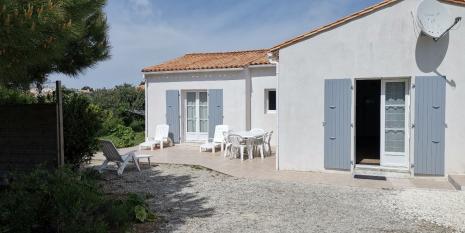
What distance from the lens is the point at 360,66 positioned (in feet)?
32.2

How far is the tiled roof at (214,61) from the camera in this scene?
607 inches

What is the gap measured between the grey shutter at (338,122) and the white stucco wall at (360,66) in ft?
0.55

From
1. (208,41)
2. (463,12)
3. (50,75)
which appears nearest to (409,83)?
(463,12)

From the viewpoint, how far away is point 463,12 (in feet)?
29.8

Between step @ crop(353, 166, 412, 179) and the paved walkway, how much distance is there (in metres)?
0.28

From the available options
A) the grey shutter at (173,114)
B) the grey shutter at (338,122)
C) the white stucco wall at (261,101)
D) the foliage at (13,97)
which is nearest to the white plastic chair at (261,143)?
the white stucco wall at (261,101)

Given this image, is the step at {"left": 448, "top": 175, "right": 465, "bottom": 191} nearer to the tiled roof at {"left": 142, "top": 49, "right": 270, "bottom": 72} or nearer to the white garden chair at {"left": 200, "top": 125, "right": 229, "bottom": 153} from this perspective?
the tiled roof at {"left": 142, "top": 49, "right": 270, "bottom": 72}

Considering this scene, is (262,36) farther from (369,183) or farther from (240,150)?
(369,183)

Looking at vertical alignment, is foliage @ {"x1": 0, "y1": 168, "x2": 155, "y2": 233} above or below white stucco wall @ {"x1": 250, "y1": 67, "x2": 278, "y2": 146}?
below

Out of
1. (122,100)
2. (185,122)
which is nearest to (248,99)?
(185,122)

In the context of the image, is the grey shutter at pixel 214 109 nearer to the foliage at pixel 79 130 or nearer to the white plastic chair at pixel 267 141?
the white plastic chair at pixel 267 141

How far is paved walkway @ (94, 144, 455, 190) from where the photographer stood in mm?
8922

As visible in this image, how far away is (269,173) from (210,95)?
6.14 meters

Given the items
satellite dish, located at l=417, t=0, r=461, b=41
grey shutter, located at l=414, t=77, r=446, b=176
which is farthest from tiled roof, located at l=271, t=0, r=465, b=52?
grey shutter, located at l=414, t=77, r=446, b=176
